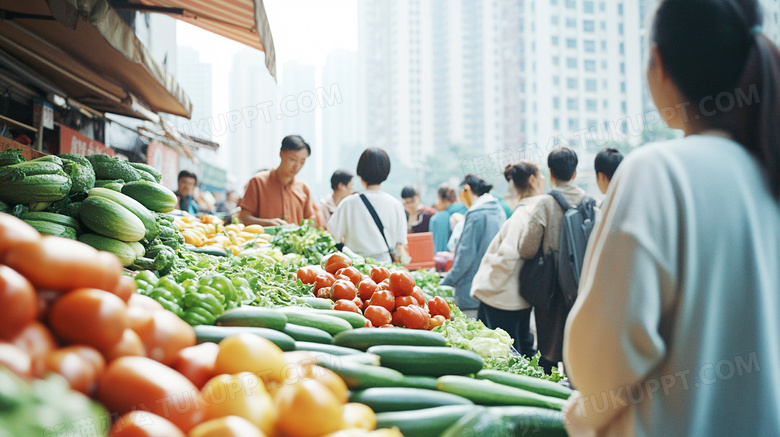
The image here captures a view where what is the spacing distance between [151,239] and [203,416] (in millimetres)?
1982

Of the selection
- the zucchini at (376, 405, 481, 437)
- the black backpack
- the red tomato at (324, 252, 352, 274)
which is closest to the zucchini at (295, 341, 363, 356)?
the zucchini at (376, 405, 481, 437)

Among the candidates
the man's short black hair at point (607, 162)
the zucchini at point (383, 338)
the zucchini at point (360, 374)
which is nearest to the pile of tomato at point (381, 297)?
the zucchini at point (383, 338)

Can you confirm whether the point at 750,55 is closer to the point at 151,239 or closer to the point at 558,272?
the point at 151,239

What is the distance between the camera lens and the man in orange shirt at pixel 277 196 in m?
5.94

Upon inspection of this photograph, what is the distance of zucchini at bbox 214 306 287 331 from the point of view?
1855 millimetres

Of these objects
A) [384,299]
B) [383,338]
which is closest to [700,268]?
[383,338]

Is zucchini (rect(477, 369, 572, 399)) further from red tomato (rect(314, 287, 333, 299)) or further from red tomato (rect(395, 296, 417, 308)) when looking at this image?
red tomato (rect(314, 287, 333, 299))

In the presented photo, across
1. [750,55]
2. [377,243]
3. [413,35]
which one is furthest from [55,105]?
[413,35]

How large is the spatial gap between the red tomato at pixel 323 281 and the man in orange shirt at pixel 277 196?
2655 mm

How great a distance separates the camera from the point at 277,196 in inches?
246

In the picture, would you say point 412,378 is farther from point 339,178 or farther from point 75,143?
point 75,143

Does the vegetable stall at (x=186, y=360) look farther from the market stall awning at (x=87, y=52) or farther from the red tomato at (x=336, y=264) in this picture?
the market stall awning at (x=87, y=52)

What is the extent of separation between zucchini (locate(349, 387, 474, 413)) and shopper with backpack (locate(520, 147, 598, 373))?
316cm

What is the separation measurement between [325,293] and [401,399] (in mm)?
1725
